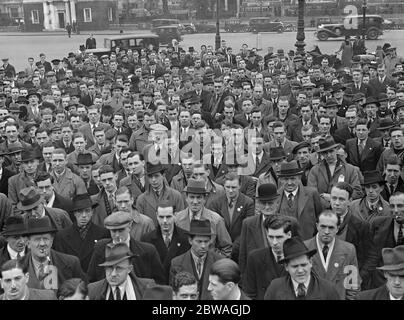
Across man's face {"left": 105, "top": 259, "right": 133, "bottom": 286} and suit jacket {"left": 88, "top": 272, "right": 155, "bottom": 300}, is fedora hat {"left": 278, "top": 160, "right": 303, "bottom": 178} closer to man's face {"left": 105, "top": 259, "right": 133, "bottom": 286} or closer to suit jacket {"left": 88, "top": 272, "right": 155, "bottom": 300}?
suit jacket {"left": 88, "top": 272, "right": 155, "bottom": 300}

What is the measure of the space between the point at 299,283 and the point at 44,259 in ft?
7.94

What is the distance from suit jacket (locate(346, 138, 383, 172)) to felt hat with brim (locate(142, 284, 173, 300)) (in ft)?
18.5

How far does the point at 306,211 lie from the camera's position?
7535 millimetres

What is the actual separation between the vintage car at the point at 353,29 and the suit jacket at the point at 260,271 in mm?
38398

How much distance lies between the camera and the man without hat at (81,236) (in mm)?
6977

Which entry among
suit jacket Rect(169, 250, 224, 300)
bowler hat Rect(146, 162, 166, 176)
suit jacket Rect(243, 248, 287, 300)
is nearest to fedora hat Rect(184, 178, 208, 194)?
bowler hat Rect(146, 162, 166, 176)

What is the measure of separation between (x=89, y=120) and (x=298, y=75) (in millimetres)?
6407

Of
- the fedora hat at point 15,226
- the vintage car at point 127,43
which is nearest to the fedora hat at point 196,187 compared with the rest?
the fedora hat at point 15,226

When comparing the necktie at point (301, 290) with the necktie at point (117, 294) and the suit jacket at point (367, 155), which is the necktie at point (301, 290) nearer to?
the necktie at point (117, 294)

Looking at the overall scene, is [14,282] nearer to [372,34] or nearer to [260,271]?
[260,271]

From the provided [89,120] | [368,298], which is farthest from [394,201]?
[89,120]

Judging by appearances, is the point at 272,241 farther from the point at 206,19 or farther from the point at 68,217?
the point at 206,19

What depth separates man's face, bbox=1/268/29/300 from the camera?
16.9 feet

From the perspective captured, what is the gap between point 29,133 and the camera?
1181 centimetres
